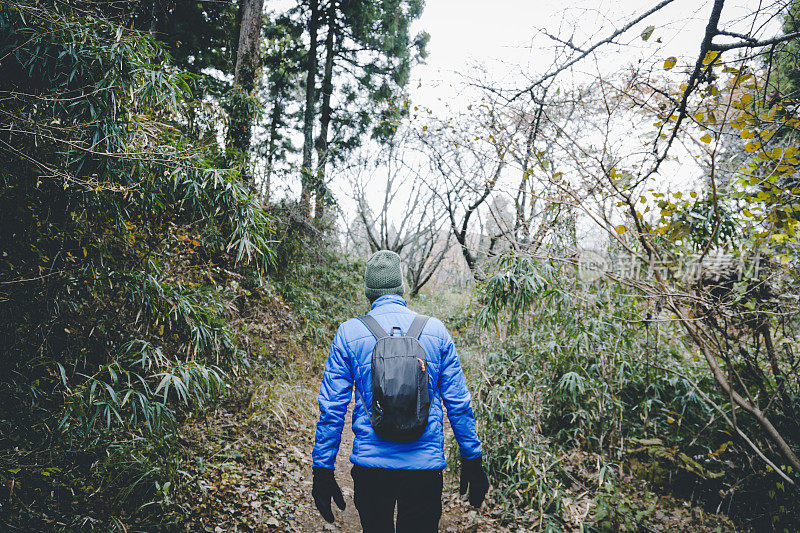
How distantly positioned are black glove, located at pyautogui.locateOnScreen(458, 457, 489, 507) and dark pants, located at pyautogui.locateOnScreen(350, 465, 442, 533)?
228 mm

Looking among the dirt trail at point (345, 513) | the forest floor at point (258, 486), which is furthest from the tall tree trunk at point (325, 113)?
the dirt trail at point (345, 513)

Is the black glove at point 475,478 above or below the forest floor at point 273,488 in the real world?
above

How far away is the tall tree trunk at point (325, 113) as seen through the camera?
8289 mm

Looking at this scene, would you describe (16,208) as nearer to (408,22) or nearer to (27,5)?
(27,5)

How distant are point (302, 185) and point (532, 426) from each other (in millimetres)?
6359

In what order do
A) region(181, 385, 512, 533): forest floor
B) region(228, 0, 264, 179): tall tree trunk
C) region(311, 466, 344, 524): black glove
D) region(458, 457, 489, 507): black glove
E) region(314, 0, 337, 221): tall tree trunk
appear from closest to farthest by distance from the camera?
region(311, 466, 344, 524): black glove → region(458, 457, 489, 507): black glove → region(181, 385, 512, 533): forest floor → region(228, 0, 264, 179): tall tree trunk → region(314, 0, 337, 221): tall tree trunk

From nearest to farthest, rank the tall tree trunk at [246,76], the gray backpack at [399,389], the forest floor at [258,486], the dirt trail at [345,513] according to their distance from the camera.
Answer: the gray backpack at [399,389]
the forest floor at [258,486]
the dirt trail at [345,513]
the tall tree trunk at [246,76]

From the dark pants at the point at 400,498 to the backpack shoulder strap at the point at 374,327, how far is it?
1.85 feet

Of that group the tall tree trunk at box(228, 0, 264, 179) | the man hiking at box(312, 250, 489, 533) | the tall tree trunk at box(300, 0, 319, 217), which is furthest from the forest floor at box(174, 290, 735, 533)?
the tall tree trunk at box(300, 0, 319, 217)

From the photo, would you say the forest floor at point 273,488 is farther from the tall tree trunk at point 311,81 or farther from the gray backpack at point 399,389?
the tall tree trunk at point 311,81

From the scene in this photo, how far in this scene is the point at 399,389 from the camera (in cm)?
145

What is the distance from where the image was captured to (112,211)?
260 centimetres

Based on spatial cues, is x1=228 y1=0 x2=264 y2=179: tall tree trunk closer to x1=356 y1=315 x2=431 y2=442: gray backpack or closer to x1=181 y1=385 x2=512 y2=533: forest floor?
x1=181 y1=385 x2=512 y2=533: forest floor

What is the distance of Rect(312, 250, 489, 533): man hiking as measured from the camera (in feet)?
4.84
